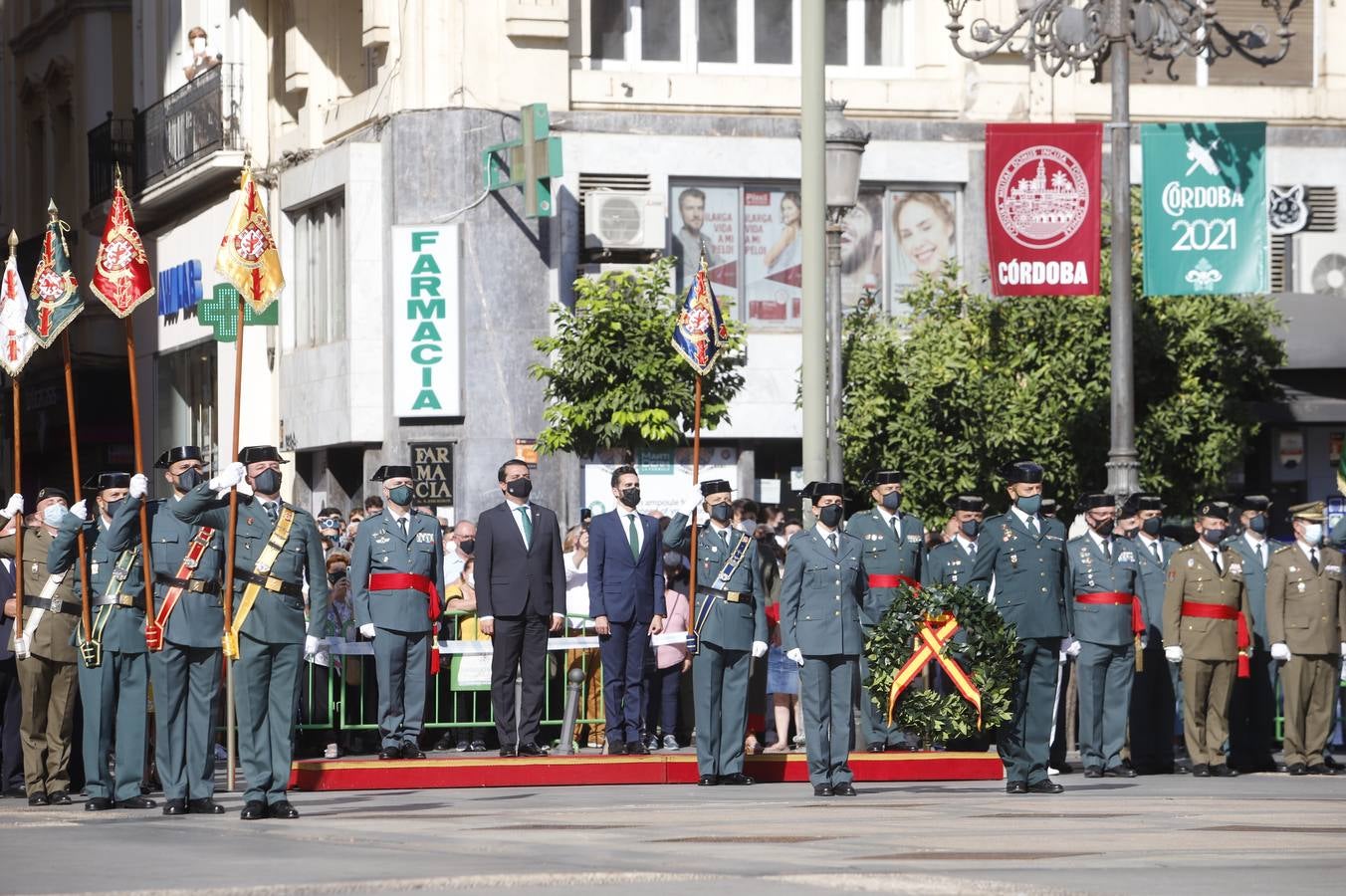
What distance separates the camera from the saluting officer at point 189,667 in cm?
1422

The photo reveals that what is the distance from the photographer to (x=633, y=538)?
1833 cm

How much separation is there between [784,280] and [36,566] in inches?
588

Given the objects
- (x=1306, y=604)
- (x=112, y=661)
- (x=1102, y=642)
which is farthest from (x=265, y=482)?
(x=1306, y=604)

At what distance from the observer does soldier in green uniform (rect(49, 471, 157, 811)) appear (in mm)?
14852

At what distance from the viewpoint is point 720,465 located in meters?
29.5

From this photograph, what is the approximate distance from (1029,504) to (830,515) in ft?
3.90

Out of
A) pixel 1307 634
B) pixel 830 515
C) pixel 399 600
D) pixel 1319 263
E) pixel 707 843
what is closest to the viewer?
pixel 707 843

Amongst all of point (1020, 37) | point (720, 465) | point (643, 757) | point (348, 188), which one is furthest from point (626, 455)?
point (643, 757)

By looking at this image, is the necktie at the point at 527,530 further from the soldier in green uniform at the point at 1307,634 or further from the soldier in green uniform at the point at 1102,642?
the soldier in green uniform at the point at 1307,634

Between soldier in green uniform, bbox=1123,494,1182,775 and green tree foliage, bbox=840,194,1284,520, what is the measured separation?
17.1ft

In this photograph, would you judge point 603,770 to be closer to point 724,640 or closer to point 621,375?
point 724,640

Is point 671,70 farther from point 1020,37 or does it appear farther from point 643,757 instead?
point 643,757

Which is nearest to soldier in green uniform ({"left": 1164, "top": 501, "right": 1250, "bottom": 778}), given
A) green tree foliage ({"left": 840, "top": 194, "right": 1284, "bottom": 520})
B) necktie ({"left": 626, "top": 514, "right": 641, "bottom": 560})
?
necktie ({"left": 626, "top": 514, "right": 641, "bottom": 560})

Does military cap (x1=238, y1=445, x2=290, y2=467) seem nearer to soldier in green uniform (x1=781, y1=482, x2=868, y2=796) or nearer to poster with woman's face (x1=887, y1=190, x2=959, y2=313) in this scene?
soldier in green uniform (x1=781, y1=482, x2=868, y2=796)
